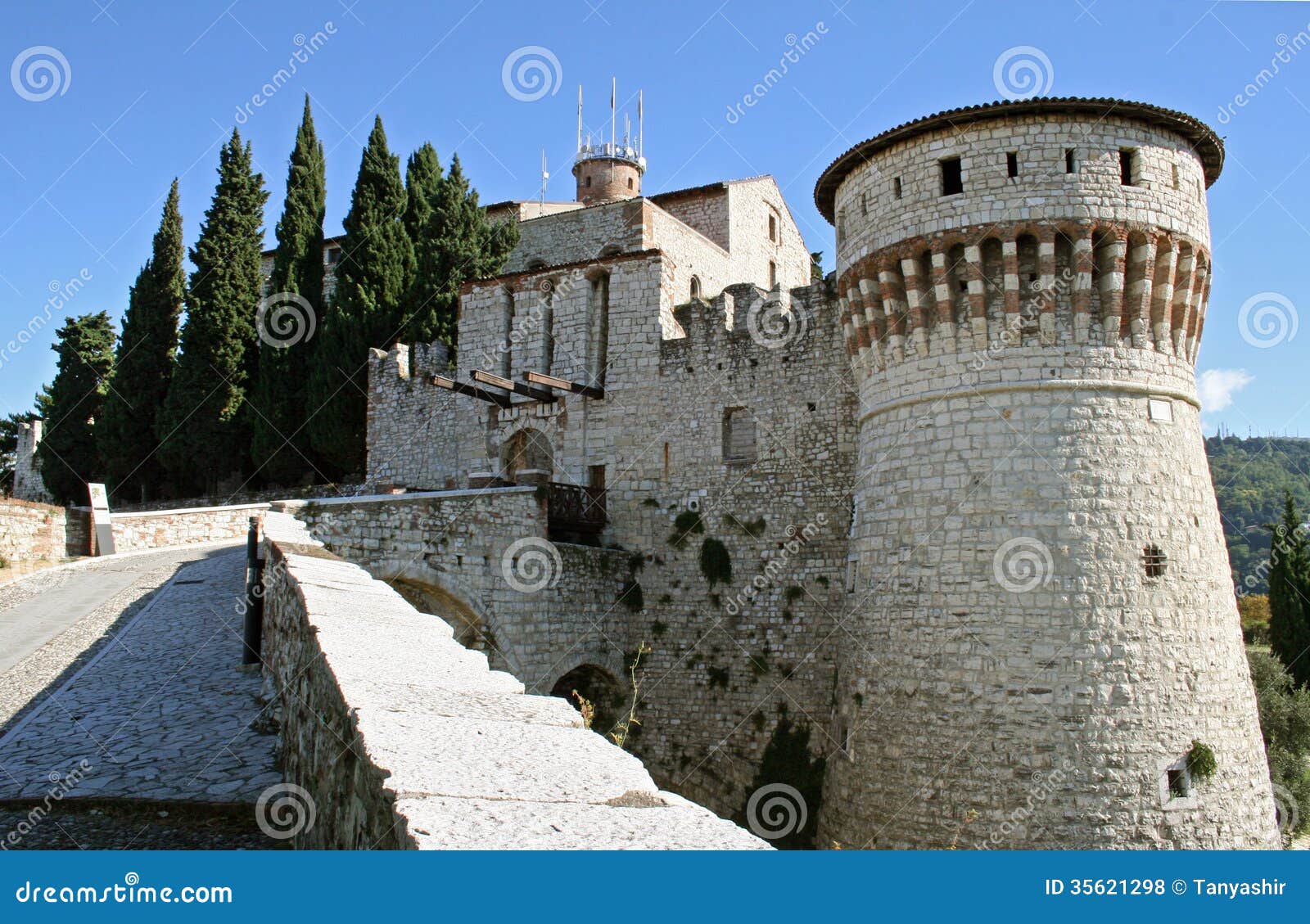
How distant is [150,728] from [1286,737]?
20720 millimetres

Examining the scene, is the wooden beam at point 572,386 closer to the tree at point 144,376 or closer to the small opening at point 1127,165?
the small opening at point 1127,165

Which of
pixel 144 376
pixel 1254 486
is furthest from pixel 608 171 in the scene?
pixel 1254 486

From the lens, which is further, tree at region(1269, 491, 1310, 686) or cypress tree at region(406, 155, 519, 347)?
cypress tree at region(406, 155, 519, 347)

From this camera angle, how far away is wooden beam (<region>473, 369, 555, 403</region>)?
18547mm

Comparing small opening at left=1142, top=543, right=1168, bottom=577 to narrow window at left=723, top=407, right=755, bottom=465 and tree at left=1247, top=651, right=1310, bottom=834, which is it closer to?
narrow window at left=723, top=407, right=755, bottom=465

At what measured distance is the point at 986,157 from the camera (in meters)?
13.0

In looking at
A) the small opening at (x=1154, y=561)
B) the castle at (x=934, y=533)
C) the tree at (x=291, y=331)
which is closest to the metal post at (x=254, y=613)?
the castle at (x=934, y=533)

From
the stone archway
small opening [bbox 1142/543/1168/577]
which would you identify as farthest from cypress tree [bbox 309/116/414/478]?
small opening [bbox 1142/543/1168/577]

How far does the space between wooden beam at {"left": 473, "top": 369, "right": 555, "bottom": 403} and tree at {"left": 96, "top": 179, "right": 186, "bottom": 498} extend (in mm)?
17736

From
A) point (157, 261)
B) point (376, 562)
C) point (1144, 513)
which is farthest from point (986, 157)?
point (157, 261)

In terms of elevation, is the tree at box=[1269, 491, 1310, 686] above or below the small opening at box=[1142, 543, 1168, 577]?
below

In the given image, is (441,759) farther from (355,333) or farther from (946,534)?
(355,333)

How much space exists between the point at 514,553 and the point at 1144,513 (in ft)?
31.3

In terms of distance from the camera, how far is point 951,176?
1334cm
